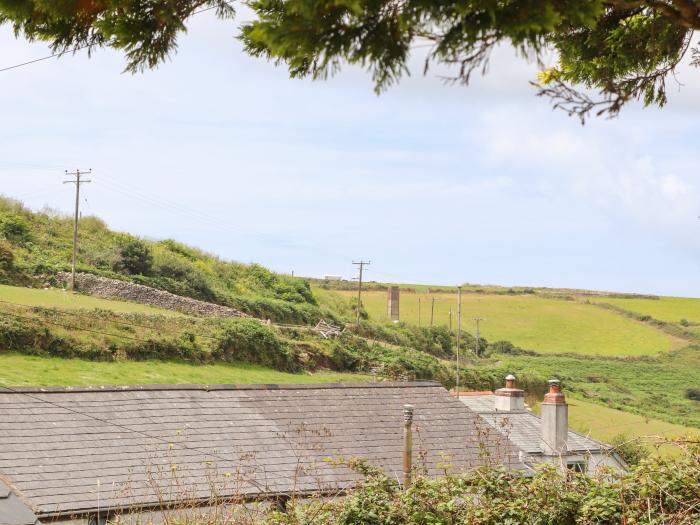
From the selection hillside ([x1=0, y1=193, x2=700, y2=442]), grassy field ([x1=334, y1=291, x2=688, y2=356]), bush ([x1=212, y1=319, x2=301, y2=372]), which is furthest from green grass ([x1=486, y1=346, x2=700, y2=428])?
bush ([x1=212, y1=319, x2=301, y2=372])

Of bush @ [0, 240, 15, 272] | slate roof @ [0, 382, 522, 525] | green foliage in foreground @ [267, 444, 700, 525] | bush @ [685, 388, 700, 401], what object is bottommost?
bush @ [685, 388, 700, 401]

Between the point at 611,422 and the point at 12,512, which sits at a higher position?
the point at 12,512

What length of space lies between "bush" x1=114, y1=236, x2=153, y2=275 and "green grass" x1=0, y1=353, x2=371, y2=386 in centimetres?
1488

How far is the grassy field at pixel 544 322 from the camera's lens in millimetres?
80188

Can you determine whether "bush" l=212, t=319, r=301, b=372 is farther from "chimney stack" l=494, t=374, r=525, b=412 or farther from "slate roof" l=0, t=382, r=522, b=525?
"slate roof" l=0, t=382, r=522, b=525

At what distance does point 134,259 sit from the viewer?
50438 mm

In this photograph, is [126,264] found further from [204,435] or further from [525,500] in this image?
[525,500]

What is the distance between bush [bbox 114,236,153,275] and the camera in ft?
164

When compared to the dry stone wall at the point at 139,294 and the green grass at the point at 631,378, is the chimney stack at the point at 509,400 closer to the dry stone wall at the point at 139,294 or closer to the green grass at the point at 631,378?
the green grass at the point at 631,378

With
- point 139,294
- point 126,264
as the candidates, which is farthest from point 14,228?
point 139,294

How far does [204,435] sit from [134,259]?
3683 cm

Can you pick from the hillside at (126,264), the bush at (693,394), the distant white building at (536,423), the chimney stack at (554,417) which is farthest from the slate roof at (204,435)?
the bush at (693,394)

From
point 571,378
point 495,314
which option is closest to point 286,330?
point 571,378

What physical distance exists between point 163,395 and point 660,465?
11.5m
